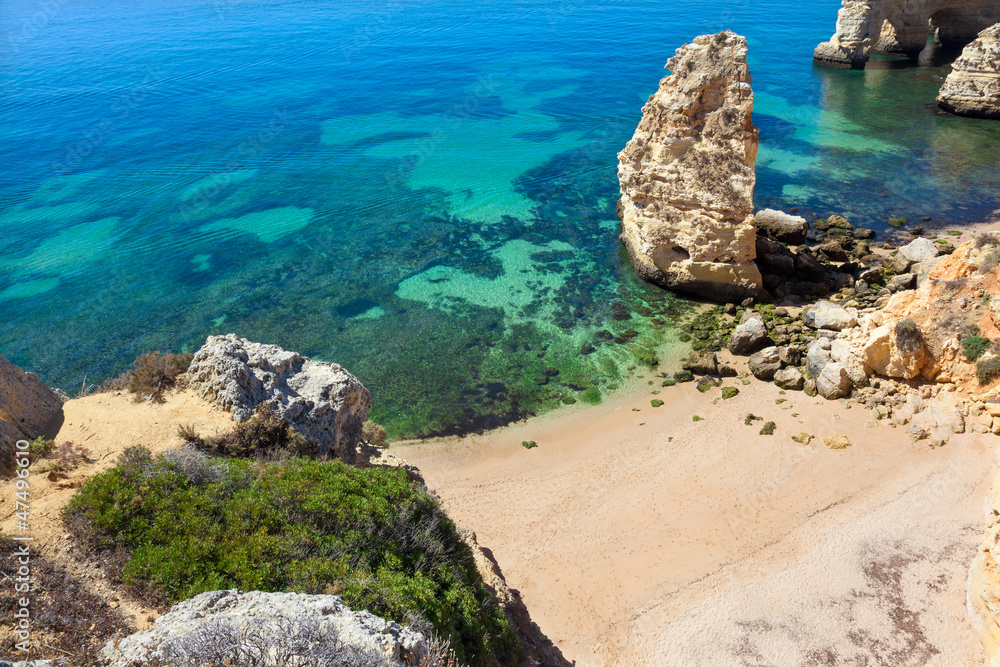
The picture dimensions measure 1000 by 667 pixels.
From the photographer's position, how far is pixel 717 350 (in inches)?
790

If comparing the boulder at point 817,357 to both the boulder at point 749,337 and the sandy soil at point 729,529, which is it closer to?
the sandy soil at point 729,529

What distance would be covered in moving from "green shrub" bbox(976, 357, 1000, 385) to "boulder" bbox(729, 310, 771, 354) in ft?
18.1

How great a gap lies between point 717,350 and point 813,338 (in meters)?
2.94

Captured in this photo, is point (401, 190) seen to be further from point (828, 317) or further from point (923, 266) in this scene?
point (923, 266)

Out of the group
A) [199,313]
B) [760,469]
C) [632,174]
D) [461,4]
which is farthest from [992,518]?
[461,4]

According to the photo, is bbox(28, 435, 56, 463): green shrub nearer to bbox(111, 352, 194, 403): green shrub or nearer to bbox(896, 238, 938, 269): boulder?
bbox(111, 352, 194, 403): green shrub

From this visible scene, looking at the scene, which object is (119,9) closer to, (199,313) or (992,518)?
(199,313)

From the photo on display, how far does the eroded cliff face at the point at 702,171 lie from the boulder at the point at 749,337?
2.73 metres

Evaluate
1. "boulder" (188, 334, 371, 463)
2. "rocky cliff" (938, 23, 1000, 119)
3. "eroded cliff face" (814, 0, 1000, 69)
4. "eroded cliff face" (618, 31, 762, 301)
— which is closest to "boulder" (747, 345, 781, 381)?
"eroded cliff face" (618, 31, 762, 301)

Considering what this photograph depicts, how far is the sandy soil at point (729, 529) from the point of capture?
1156 centimetres

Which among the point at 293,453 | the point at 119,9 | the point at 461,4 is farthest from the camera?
the point at 119,9

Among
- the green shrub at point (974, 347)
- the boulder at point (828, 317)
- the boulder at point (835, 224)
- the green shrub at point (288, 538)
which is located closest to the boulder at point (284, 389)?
the green shrub at point (288, 538)

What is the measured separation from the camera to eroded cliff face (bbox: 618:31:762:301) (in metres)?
20.8

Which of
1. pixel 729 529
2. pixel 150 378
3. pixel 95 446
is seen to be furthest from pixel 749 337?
pixel 95 446
